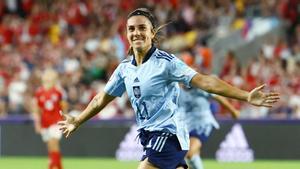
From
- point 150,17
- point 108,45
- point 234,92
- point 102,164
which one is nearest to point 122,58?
point 108,45

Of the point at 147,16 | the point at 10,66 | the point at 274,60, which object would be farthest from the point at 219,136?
the point at 147,16

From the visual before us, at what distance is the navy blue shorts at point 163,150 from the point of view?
788cm

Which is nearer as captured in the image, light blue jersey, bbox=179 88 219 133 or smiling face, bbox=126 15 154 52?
smiling face, bbox=126 15 154 52

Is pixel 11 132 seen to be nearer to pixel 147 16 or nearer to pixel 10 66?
pixel 10 66

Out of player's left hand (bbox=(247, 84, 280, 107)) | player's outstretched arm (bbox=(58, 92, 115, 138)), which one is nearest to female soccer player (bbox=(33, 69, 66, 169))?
player's outstretched arm (bbox=(58, 92, 115, 138))

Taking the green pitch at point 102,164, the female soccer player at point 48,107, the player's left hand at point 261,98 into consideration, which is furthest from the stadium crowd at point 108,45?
the player's left hand at point 261,98

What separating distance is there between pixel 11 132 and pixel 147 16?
12.1 metres

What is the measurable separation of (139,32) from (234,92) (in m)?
1.02

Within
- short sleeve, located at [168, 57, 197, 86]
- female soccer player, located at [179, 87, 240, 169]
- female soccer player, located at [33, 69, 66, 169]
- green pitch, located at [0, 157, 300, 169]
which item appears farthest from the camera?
green pitch, located at [0, 157, 300, 169]

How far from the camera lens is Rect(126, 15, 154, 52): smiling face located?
7.71m

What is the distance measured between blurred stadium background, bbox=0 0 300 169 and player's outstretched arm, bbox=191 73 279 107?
29.7ft

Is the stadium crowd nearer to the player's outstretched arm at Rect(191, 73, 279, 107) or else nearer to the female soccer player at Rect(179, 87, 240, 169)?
the female soccer player at Rect(179, 87, 240, 169)

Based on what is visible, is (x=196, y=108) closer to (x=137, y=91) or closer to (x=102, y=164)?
(x=137, y=91)

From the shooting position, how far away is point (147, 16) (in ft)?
25.7
